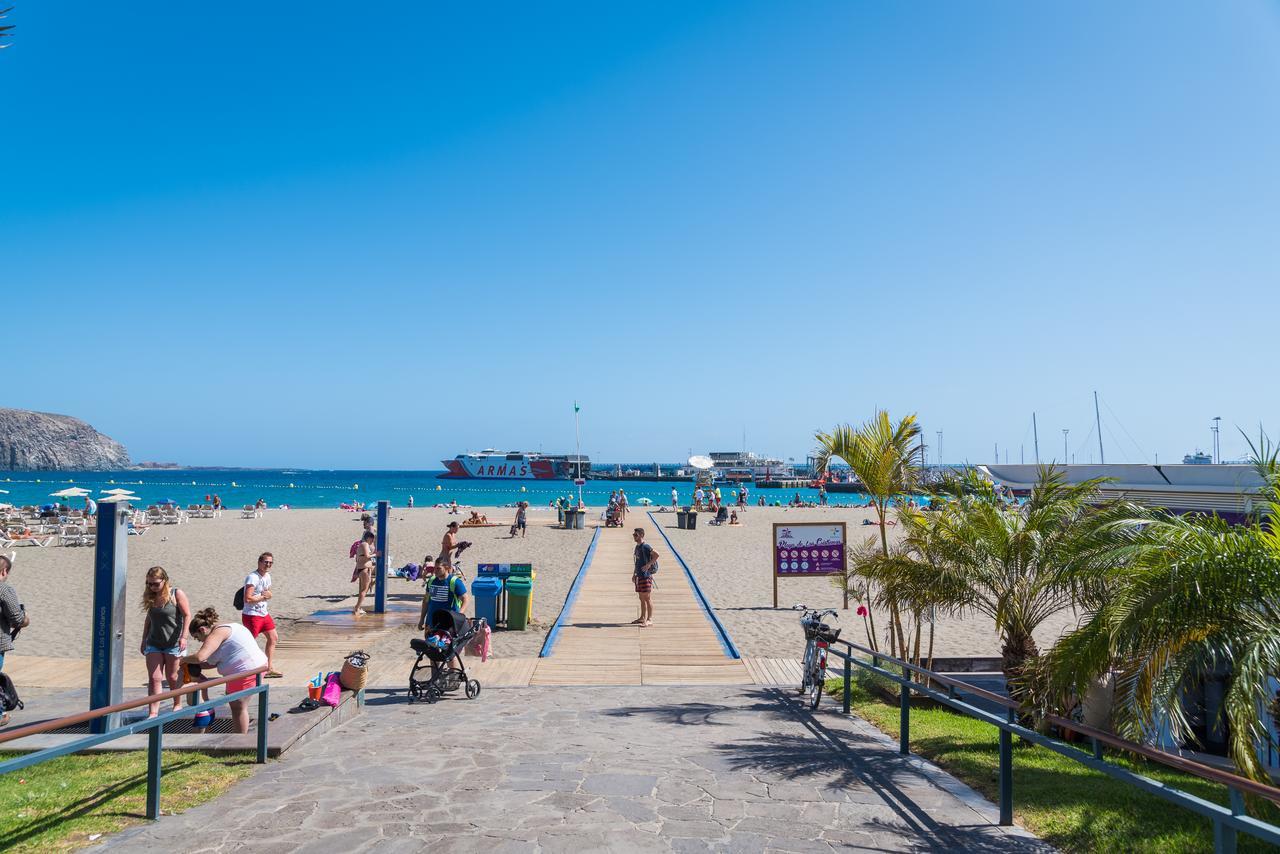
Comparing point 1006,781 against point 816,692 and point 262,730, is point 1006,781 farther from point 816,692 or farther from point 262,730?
point 262,730

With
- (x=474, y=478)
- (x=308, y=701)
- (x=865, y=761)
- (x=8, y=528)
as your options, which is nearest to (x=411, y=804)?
(x=308, y=701)

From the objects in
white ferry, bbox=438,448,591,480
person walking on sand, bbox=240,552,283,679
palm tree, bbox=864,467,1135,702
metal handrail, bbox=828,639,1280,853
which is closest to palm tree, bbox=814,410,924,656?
palm tree, bbox=864,467,1135,702

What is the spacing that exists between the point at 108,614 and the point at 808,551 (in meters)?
12.9

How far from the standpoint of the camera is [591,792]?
5.72 meters

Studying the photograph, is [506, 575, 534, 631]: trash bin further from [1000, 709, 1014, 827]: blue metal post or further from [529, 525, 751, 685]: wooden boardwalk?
[1000, 709, 1014, 827]: blue metal post

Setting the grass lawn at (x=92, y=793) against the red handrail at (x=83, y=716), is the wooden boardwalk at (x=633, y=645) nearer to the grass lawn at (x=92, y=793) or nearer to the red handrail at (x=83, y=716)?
the grass lawn at (x=92, y=793)

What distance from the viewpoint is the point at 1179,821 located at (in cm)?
556

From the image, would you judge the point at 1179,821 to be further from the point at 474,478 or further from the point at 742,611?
the point at 474,478

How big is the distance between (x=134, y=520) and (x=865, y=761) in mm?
39096

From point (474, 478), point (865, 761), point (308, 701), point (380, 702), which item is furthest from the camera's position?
point (474, 478)

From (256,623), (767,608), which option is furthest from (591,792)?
(767,608)

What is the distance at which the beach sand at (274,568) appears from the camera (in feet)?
44.9

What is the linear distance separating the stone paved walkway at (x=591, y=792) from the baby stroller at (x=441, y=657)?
70 centimetres

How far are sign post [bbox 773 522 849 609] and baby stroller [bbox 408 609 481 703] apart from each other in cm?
896
